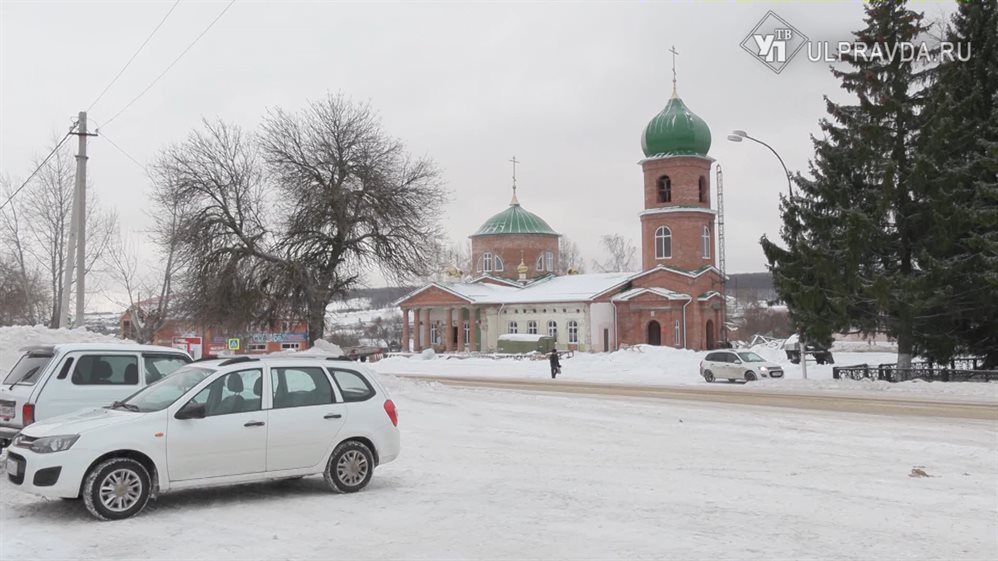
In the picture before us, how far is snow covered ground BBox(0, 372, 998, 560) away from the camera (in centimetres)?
780

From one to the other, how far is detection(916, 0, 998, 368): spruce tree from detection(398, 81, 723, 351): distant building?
101 ft

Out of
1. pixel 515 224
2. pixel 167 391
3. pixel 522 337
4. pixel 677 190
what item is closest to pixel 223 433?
pixel 167 391

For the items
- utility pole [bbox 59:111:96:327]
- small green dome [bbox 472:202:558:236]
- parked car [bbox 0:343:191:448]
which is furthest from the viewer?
small green dome [bbox 472:202:558:236]

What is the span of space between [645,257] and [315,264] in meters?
38.2

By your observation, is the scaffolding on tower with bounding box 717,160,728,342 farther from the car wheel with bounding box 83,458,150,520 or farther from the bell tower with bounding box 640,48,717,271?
the car wheel with bounding box 83,458,150,520

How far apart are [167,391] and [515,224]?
76168 millimetres

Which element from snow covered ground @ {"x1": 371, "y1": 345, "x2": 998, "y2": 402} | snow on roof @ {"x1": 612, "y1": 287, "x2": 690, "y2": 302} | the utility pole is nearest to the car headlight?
the utility pole

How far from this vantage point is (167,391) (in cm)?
980

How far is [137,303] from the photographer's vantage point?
1682 inches

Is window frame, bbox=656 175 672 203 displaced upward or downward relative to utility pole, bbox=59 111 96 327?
upward

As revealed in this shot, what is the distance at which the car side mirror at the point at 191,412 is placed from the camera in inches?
365

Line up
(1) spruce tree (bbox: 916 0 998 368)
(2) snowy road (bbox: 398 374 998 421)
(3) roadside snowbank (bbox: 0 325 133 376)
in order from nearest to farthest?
(3) roadside snowbank (bbox: 0 325 133 376), (2) snowy road (bbox: 398 374 998 421), (1) spruce tree (bbox: 916 0 998 368)

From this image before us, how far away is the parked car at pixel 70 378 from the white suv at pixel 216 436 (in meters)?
2.51

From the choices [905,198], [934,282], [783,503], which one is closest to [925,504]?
[783,503]
